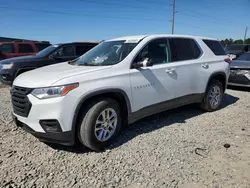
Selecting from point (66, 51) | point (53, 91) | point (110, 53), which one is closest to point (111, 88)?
point (53, 91)

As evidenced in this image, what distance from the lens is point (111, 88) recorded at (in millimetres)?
3178

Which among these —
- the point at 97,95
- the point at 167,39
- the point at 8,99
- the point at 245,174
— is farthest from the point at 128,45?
the point at 8,99

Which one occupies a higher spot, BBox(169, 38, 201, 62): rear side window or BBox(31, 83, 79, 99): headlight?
BBox(169, 38, 201, 62): rear side window

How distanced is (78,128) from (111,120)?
1.80 feet

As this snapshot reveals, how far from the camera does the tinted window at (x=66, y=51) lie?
7.57 m

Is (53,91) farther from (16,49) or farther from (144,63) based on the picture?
(16,49)

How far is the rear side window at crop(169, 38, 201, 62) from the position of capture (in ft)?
13.9

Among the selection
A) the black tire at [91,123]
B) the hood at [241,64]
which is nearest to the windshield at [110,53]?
the black tire at [91,123]

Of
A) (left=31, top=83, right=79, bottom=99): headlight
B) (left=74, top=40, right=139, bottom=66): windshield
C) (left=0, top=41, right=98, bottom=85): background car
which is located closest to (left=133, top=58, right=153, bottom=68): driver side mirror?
(left=74, top=40, right=139, bottom=66): windshield

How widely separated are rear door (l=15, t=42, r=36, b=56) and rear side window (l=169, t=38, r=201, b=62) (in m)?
7.92

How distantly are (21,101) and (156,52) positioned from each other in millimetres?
2417

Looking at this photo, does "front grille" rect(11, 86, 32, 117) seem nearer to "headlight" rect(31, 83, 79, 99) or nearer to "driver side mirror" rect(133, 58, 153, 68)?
"headlight" rect(31, 83, 79, 99)

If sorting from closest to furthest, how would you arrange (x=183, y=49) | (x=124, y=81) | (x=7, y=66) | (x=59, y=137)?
(x=59, y=137)
(x=124, y=81)
(x=183, y=49)
(x=7, y=66)

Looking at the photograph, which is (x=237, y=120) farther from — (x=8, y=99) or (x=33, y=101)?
(x=8, y=99)
